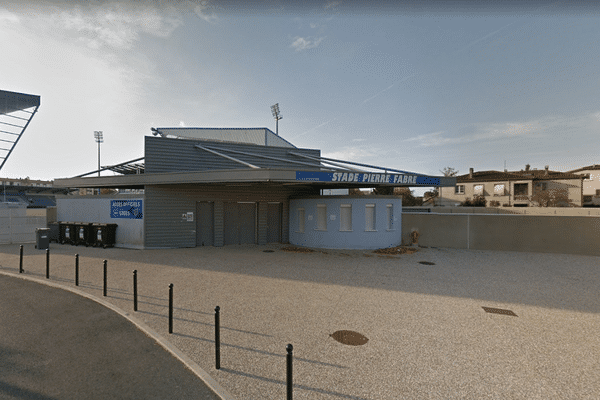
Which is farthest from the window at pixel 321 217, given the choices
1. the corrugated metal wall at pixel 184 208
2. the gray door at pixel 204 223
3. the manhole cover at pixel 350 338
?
the manhole cover at pixel 350 338

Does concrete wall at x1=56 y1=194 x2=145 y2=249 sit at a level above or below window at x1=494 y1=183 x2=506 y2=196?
below

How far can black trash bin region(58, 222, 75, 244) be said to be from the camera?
16.0 meters

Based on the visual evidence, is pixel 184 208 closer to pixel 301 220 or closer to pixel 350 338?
pixel 301 220

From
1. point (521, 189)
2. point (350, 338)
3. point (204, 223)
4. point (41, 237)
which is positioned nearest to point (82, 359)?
point (350, 338)

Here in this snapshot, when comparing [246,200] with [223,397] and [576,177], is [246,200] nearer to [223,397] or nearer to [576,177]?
[223,397]

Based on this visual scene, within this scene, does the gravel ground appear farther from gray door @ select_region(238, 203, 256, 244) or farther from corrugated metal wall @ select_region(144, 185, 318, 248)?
gray door @ select_region(238, 203, 256, 244)

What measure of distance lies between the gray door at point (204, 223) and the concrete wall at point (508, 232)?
39.7 feet

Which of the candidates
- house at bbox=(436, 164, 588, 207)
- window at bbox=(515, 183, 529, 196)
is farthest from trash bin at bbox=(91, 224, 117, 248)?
window at bbox=(515, 183, 529, 196)

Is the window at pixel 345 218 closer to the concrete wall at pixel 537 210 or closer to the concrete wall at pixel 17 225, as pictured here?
the concrete wall at pixel 537 210

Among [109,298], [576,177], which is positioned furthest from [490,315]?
[576,177]

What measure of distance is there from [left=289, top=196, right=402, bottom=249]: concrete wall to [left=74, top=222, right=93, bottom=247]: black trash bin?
492 inches

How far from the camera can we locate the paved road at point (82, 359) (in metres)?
3.77

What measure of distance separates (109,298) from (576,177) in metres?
64.7

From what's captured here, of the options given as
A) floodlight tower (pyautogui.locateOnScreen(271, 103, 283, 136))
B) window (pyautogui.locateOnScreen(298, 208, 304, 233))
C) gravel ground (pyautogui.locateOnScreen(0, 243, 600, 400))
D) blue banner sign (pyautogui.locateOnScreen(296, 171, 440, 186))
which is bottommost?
gravel ground (pyautogui.locateOnScreen(0, 243, 600, 400))
